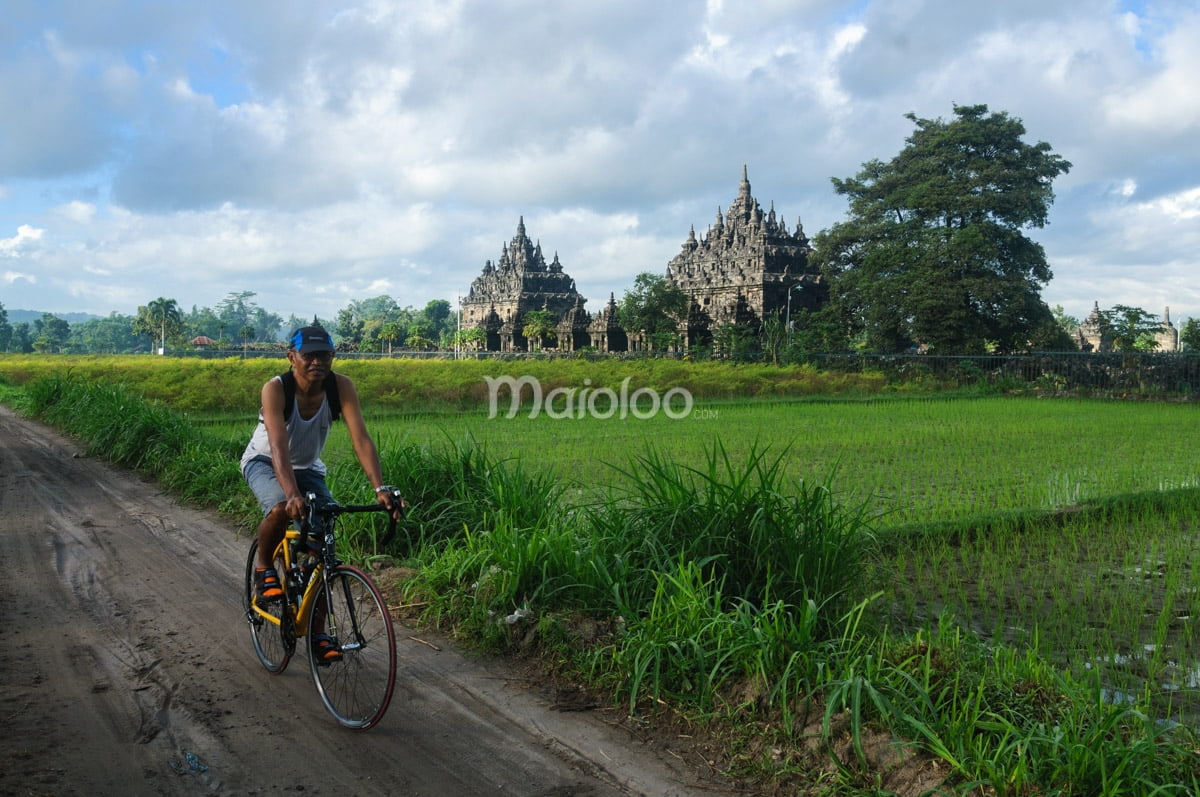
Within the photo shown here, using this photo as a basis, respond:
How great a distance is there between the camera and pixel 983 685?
3.03m

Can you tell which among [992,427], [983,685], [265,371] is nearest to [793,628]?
[983,685]

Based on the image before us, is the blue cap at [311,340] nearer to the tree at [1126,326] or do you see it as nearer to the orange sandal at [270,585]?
the orange sandal at [270,585]

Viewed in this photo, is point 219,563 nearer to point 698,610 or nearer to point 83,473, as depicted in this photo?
point 698,610

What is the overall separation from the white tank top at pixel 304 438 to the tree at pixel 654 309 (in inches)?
1460

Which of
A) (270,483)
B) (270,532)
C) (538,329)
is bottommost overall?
(270,532)

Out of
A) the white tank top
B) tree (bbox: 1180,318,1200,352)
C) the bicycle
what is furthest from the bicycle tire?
tree (bbox: 1180,318,1200,352)

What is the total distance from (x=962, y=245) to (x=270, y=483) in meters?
27.7

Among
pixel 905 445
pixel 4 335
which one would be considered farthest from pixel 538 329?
pixel 4 335

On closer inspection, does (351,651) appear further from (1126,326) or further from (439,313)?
(439,313)

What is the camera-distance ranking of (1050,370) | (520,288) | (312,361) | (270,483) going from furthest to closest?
(520,288), (1050,370), (270,483), (312,361)

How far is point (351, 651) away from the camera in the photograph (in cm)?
339

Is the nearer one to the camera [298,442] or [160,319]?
[298,442]

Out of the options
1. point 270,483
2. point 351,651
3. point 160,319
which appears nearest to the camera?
point 351,651

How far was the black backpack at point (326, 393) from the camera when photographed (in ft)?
11.8
